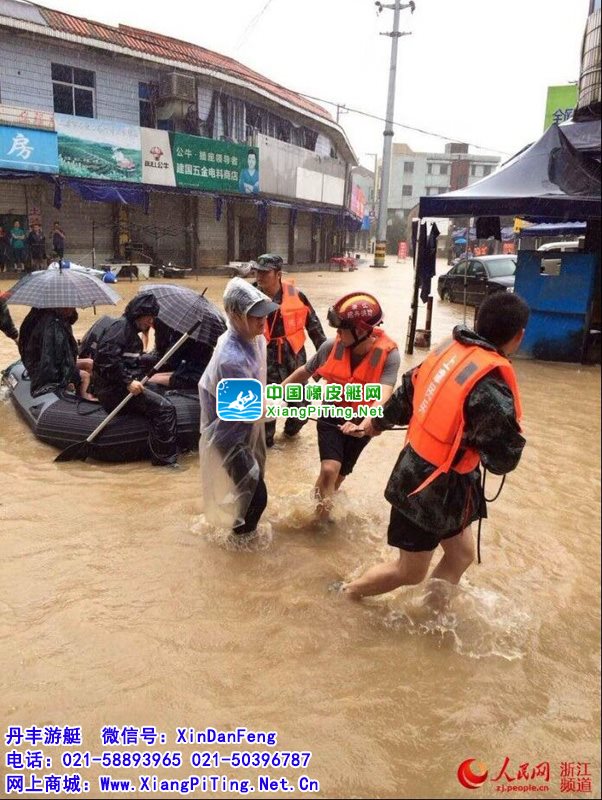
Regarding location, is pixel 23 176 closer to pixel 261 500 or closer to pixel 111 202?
pixel 111 202

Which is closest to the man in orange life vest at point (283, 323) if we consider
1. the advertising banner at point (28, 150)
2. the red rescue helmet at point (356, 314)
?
the red rescue helmet at point (356, 314)

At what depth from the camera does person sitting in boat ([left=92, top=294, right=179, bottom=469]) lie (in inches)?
188

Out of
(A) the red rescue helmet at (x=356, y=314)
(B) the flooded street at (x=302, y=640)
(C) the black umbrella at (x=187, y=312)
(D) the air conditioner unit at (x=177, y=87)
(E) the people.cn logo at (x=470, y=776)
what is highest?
(D) the air conditioner unit at (x=177, y=87)

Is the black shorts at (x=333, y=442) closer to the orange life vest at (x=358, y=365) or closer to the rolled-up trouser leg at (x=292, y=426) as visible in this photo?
the orange life vest at (x=358, y=365)

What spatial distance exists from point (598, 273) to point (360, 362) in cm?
269

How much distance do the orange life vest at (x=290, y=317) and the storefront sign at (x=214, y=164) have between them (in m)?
Answer: 16.4

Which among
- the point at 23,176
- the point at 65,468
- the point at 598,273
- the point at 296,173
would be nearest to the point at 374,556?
the point at 65,468

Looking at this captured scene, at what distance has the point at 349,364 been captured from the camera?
3562 millimetres

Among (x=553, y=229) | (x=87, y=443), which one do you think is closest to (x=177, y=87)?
(x=553, y=229)

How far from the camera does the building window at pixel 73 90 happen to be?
17.6 metres

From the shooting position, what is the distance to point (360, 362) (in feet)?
11.7

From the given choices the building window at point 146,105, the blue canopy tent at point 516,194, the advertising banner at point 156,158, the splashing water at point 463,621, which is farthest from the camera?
the building window at point 146,105

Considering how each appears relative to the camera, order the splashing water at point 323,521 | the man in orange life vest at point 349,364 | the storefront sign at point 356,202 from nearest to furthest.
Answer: the man in orange life vest at point 349,364
the splashing water at point 323,521
the storefront sign at point 356,202

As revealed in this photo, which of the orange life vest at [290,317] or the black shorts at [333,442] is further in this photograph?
the orange life vest at [290,317]
